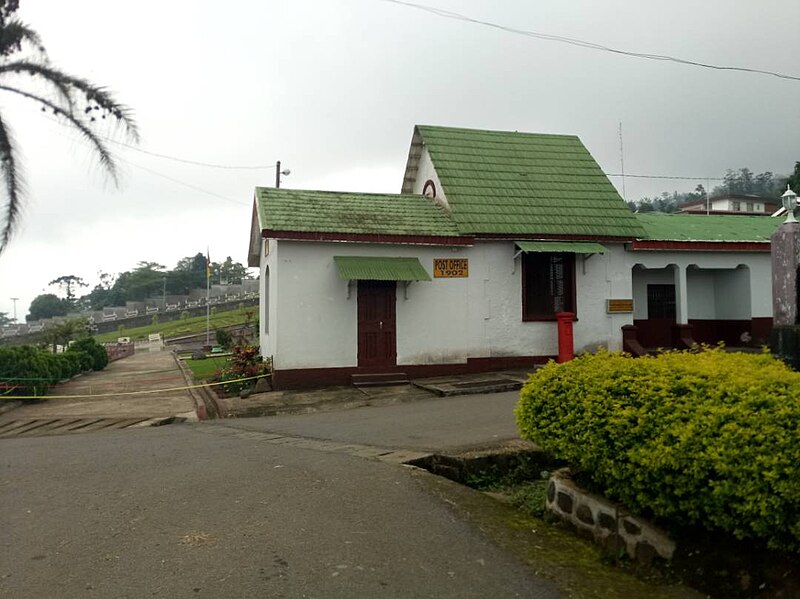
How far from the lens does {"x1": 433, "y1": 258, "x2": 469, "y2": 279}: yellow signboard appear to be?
A: 44.4 feet

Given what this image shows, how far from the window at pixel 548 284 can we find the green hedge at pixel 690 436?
32.5ft

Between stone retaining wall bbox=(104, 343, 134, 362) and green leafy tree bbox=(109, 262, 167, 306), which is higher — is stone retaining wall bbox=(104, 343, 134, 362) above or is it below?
below

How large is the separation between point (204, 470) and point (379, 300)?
294 inches

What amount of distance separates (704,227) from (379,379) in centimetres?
1095

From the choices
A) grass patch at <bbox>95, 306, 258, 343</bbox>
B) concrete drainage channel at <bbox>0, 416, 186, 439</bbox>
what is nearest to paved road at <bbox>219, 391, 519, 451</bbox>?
concrete drainage channel at <bbox>0, 416, 186, 439</bbox>

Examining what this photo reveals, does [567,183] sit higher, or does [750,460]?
[567,183]

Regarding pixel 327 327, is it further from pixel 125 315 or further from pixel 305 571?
pixel 125 315

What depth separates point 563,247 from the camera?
13812mm

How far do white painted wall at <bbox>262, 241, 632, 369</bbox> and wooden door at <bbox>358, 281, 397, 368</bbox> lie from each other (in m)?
0.17

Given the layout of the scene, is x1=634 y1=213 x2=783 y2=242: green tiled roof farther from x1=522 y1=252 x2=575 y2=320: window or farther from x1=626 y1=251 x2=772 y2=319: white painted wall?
A: x1=522 y1=252 x2=575 y2=320: window

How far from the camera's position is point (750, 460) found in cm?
301

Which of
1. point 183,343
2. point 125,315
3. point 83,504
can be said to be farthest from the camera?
point 125,315

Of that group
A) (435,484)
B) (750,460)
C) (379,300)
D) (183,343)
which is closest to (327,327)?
(379,300)

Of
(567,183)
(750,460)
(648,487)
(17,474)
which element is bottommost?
(17,474)
